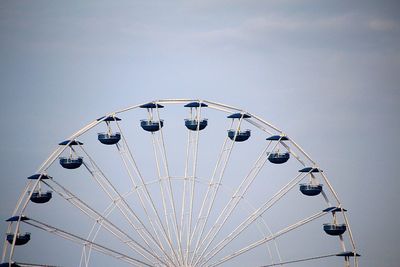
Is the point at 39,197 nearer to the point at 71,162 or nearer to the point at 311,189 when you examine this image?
the point at 71,162

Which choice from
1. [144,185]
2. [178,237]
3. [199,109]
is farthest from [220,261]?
[199,109]

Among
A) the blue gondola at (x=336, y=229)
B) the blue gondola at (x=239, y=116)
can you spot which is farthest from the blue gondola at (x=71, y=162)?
the blue gondola at (x=336, y=229)

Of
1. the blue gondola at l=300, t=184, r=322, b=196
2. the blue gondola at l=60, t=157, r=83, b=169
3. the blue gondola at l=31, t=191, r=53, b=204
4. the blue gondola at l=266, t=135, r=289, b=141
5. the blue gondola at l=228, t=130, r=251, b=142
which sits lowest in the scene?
the blue gondola at l=31, t=191, r=53, b=204

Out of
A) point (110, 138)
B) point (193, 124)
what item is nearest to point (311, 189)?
point (193, 124)

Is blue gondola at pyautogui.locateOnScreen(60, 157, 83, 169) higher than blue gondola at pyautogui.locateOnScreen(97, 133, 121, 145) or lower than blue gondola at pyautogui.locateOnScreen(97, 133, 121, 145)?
lower

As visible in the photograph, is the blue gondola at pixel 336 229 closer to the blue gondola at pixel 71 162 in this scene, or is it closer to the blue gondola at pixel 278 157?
the blue gondola at pixel 278 157

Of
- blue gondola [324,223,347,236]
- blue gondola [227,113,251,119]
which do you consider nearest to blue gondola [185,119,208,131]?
blue gondola [227,113,251,119]

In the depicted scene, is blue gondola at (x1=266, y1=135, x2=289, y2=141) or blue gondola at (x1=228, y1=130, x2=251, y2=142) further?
blue gondola at (x1=228, y1=130, x2=251, y2=142)

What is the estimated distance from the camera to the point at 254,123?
→ 48.4 m

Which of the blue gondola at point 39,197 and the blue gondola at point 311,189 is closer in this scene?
the blue gondola at point 39,197

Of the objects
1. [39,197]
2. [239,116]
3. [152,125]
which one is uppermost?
[239,116]

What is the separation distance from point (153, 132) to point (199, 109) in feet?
11.2

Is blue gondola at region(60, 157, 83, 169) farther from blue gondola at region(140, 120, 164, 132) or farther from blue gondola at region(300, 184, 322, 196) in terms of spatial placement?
blue gondola at region(300, 184, 322, 196)

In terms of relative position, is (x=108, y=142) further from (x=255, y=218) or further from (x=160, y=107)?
(x=255, y=218)
